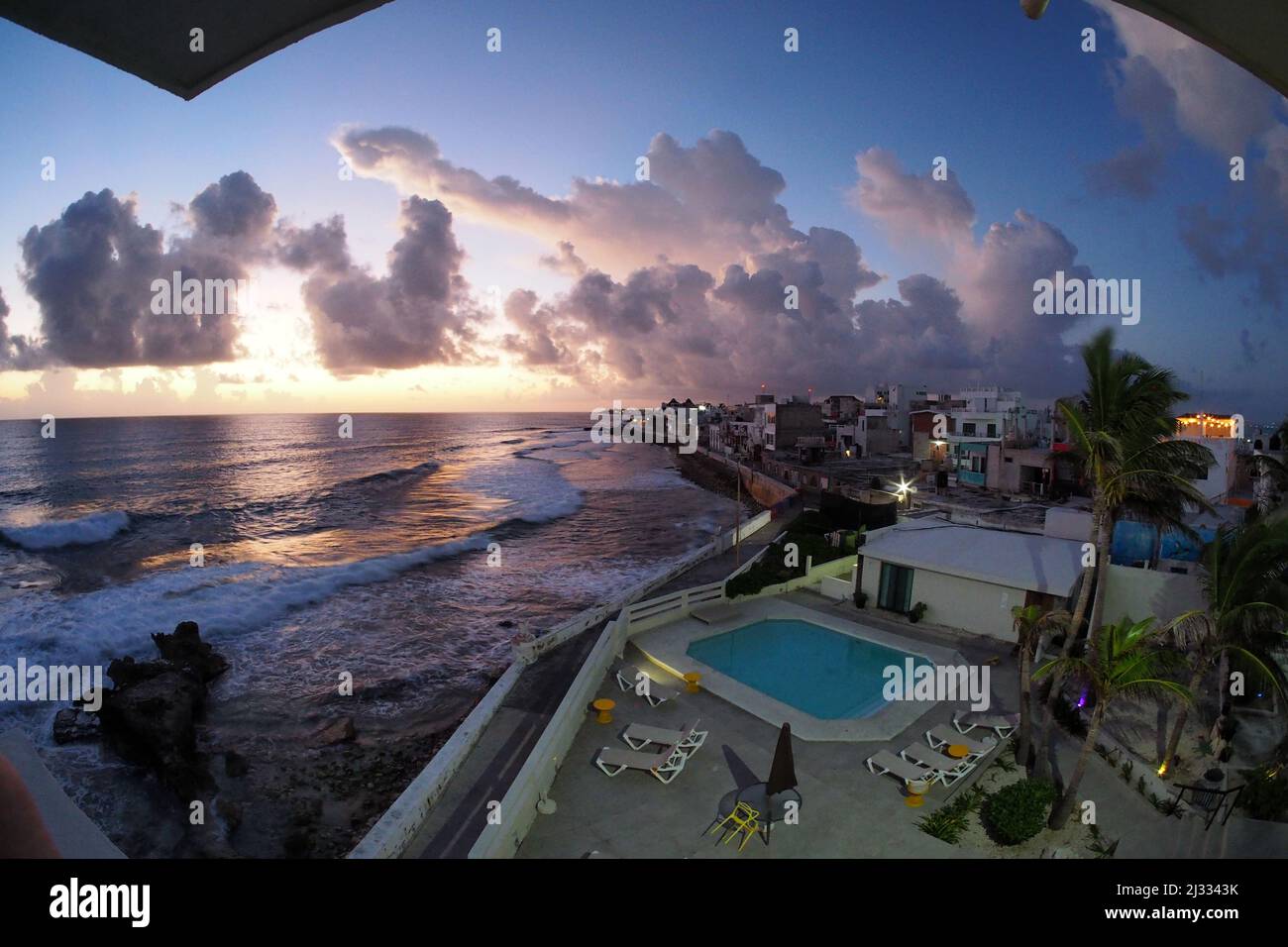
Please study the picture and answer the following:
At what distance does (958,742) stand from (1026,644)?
248 centimetres

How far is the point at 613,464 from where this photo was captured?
97.2 meters

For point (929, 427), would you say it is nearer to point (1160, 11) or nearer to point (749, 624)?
Answer: point (749, 624)

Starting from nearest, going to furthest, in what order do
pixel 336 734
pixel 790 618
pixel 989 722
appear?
pixel 989 722, pixel 336 734, pixel 790 618

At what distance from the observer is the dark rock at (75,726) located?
15.8 m

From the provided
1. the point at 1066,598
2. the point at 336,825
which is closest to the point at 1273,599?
the point at 1066,598

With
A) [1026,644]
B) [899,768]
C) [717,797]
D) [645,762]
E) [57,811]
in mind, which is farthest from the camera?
[645,762]

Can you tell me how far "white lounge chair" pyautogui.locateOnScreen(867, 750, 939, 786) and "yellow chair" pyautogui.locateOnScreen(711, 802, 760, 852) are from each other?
2.76 meters

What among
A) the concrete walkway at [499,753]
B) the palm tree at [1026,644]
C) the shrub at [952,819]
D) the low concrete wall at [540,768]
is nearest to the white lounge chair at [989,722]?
the palm tree at [1026,644]

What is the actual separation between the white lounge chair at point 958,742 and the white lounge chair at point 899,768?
1.01 meters

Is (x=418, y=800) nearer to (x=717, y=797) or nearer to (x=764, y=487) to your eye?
(x=717, y=797)

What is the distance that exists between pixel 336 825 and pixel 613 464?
280 feet

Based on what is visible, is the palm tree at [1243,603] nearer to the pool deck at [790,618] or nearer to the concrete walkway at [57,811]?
the pool deck at [790,618]

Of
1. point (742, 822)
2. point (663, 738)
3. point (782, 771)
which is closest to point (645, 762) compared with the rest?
point (663, 738)

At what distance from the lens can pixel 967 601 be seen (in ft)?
54.4
